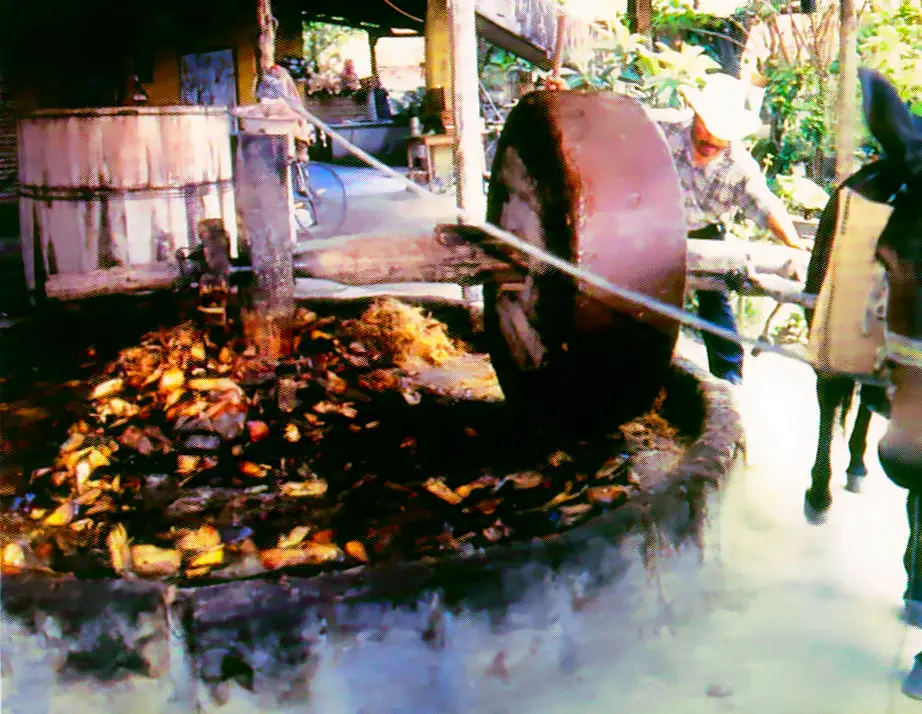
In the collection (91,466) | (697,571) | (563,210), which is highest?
(563,210)

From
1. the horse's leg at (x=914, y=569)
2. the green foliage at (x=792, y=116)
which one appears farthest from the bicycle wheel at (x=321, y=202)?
the horse's leg at (x=914, y=569)

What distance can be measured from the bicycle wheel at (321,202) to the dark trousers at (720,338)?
5.34 meters

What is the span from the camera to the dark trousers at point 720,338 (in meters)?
5.60

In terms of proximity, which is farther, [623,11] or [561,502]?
[623,11]

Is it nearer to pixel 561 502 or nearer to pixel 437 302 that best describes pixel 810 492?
pixel 561 502

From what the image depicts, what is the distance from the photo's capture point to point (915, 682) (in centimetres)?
279

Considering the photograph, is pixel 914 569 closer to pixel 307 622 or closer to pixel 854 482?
pixel 854 482

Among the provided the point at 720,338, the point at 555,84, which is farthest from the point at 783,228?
the point at 555,84

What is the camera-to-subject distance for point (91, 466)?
3812mm

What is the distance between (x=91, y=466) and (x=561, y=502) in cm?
207

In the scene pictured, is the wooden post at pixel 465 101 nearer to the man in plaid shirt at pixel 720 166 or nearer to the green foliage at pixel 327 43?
the man in plaid shirt at pixel 720 166

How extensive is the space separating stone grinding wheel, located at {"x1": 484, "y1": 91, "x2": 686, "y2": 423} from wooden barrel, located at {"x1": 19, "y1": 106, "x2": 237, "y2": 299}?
2.58 meters

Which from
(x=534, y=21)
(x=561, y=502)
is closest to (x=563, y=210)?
(x=561, y=502)

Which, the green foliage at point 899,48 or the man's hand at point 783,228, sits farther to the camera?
the green foliage at point 899,48
